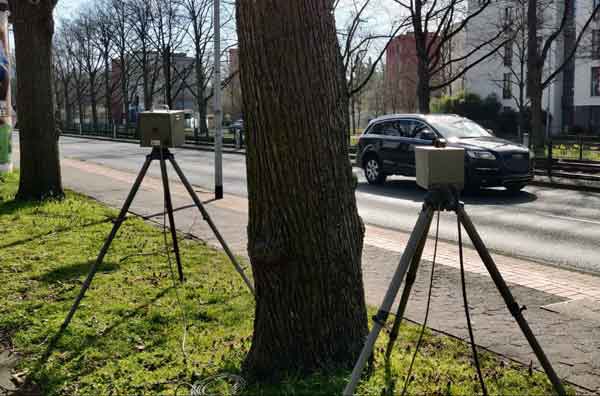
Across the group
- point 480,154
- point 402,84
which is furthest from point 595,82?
point 480,154

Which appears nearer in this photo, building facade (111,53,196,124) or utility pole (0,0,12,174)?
utility pole (0,0,12,174)

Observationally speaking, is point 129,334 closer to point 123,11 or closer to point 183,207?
point 183,207

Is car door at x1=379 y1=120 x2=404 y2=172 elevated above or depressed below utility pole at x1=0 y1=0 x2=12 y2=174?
below

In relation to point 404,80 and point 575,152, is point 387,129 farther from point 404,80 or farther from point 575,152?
point 404,80

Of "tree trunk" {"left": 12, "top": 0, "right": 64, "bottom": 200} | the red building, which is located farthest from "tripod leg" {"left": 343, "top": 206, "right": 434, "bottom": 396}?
the red building

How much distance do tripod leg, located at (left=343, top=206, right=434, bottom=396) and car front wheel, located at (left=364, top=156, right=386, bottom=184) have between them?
13.3 meters

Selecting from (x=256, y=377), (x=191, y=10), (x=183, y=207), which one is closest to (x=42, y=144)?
(x=183, y=207)

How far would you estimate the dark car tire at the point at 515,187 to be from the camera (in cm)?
1459

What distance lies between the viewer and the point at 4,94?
54.1 ft

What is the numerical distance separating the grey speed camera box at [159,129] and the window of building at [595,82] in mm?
52301

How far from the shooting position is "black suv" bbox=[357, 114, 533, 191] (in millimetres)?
14125

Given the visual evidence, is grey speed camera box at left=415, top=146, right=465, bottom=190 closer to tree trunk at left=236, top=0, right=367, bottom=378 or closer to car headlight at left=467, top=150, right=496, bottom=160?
tree trunk at left=236, top=0, right=367, bottom=378

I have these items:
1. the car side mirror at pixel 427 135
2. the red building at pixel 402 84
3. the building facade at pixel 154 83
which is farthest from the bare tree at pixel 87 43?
the car side mirror at pixel 427 135

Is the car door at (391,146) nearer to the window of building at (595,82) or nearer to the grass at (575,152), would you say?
the grass at (575,152)
